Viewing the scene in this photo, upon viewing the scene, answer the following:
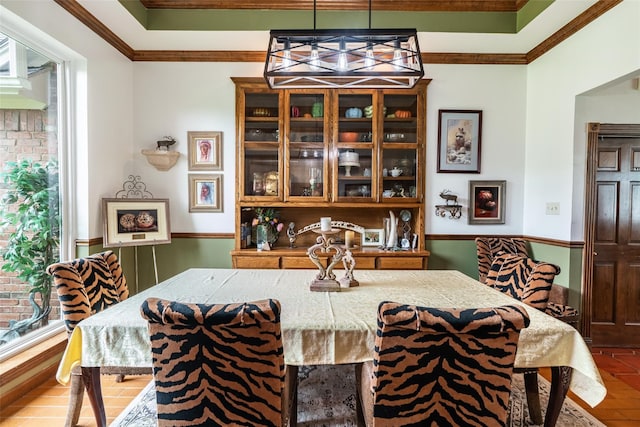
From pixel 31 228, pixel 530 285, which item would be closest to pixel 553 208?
pixel 530 285

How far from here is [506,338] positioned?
1.08 m

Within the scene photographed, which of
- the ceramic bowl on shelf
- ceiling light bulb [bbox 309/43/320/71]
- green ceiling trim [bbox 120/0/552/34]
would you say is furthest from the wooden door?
ceiling light bulb [bbox 309/43/320/71]

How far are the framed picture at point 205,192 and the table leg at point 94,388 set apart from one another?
1940mm

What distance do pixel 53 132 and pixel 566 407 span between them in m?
4.10

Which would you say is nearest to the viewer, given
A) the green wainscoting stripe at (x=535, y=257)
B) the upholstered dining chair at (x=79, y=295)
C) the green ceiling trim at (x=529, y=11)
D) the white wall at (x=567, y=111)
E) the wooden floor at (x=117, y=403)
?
the upholstered dining chair at (x=79, y=295)

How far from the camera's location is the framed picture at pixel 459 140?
325cm

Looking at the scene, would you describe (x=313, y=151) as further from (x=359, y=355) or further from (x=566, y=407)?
(x=566, y=407)

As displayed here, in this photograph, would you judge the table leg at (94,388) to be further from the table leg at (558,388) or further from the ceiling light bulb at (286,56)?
the table leg at (558,388)

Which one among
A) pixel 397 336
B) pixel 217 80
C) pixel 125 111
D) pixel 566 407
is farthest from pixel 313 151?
pixel 566 407

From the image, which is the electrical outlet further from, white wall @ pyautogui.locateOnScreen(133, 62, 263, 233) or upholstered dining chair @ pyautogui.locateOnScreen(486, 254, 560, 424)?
white wall @ pyautogui.locateOnScreen(133, 62, 263, 233)

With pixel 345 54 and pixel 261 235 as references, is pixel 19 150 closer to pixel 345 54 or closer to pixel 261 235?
pixel 261 235

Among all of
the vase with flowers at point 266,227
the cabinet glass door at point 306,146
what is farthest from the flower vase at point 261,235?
the cabinet glass door at point 306,146

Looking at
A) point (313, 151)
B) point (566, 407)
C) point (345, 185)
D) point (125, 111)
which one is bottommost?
point (566, 407)

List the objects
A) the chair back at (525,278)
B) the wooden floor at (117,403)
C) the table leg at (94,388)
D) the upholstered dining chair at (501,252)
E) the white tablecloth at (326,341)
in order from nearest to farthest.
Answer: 1. the white tablecloth at (326,341)
2. the table leg at (94,388)
3. the chair back at (525,278)
4. the wooden floor at (117,403)
5. the upholstered dining chair at (501,252)
